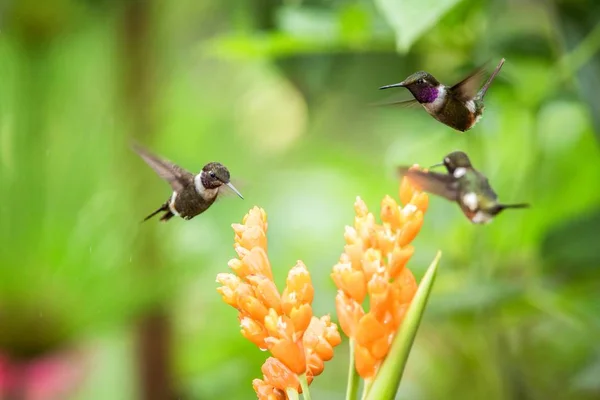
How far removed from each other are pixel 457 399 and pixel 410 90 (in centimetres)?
41

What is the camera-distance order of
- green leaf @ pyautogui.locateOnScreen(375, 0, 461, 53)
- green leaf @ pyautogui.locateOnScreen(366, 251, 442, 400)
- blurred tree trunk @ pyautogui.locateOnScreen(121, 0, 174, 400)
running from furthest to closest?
blurred tree trunk @ pyautogui.locateOnScreen(121, 0, 174, 400), green leaf @ pyautogui.locateOnScreen(375, 0, 461, 53), green leaf @ pyautogui.locateOnScreen(366, 251, 442, 400)

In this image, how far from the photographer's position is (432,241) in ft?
1.91

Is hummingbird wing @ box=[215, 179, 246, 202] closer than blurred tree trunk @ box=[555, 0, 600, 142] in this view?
Yes

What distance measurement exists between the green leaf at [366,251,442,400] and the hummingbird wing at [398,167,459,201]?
21 millimetres

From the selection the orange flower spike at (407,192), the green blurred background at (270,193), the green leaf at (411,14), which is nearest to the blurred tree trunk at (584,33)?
the green blurred background at (270,193)

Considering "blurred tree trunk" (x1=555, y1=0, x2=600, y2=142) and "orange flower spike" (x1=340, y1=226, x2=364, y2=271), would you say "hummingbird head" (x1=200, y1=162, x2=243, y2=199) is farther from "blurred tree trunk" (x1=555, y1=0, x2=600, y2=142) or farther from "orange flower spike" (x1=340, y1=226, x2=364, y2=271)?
"blurred tree trunk" (x1=555, y1=0, x2=600, y2=142)

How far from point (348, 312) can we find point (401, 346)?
0.07 feet

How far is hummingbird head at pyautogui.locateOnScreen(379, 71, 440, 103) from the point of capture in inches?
9.3

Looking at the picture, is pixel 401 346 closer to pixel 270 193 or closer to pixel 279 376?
pixel 279 376

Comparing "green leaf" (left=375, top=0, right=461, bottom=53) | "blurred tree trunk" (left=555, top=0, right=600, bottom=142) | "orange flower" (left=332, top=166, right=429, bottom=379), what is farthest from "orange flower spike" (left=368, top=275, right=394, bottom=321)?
"blurred tree trunk" (left=555, top=0, right=600, bottom=142)

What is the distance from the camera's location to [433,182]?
0.74ft

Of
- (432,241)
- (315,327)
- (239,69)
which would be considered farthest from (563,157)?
(239,69)

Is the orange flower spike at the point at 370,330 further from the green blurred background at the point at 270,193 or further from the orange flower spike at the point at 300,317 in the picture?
the green blurred background at the point at 270,193

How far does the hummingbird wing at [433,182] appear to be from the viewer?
220 mm
